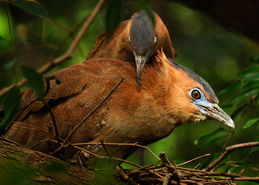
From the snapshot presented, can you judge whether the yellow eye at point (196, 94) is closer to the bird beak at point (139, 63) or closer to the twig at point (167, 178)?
the bird beak at point (139, 63)

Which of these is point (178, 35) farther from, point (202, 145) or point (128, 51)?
point (202, 145)

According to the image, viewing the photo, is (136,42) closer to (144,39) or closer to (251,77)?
(144,39)

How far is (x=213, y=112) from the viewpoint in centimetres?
396

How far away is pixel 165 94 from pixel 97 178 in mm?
944

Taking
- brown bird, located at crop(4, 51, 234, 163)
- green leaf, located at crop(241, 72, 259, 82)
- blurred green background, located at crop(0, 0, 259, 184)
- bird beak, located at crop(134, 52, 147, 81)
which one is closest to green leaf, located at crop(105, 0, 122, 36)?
brown bird, located at crop(4, 51, 234, 163)

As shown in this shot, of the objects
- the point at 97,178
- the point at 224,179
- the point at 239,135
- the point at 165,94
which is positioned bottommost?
the point at 239,135

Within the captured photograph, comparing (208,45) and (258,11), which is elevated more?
(258,11)

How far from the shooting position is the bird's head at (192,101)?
12.8 feet

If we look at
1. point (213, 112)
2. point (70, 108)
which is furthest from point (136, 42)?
point (70, 108)

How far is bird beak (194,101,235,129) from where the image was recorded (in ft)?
12.9

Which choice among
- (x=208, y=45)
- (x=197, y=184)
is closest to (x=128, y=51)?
(x=197, y=184)

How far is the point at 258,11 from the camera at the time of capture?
18.1ft

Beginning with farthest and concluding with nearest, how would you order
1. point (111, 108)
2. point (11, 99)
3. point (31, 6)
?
1. point (111, 108)
2. point (31, 6)
3. point (11, 99)

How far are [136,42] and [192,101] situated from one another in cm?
97
